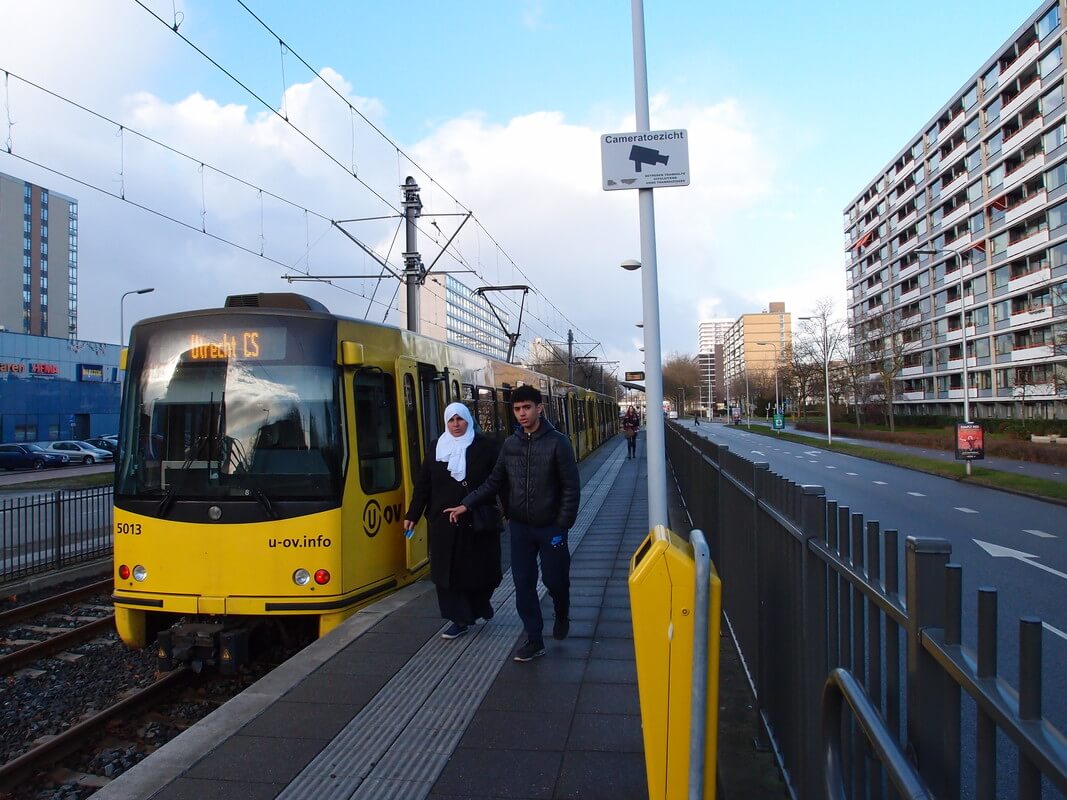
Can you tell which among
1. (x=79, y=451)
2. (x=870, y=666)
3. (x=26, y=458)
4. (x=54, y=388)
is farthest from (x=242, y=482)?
(x=54, y=388)

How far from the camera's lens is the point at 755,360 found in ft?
513

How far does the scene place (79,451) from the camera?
3894cm

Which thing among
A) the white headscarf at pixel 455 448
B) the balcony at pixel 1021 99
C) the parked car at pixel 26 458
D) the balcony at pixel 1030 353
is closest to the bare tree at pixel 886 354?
the balcony at pixel 1030 353

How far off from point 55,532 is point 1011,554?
1324cm

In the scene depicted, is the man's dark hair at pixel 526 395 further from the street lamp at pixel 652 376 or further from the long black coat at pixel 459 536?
the street lamp at pixel 652 376

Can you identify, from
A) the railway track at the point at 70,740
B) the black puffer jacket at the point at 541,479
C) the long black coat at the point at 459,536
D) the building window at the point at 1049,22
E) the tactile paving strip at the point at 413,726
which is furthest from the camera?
the building window at the point at 1049,22

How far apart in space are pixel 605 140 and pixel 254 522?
511 cm

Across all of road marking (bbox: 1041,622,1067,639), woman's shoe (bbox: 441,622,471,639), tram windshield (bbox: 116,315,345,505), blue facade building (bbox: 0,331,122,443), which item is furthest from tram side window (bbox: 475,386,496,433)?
blue facade building (bbox: 0,331,122,443)

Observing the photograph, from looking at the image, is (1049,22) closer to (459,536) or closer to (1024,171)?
(1024,171)

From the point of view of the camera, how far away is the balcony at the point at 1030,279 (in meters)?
50.0

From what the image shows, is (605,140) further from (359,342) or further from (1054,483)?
(1054,483)

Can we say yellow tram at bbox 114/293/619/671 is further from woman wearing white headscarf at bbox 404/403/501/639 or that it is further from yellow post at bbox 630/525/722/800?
yellow post at bbox 630/525/722/800

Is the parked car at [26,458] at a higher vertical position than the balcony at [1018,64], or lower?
lower

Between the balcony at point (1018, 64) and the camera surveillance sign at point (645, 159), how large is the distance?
2117 inches
